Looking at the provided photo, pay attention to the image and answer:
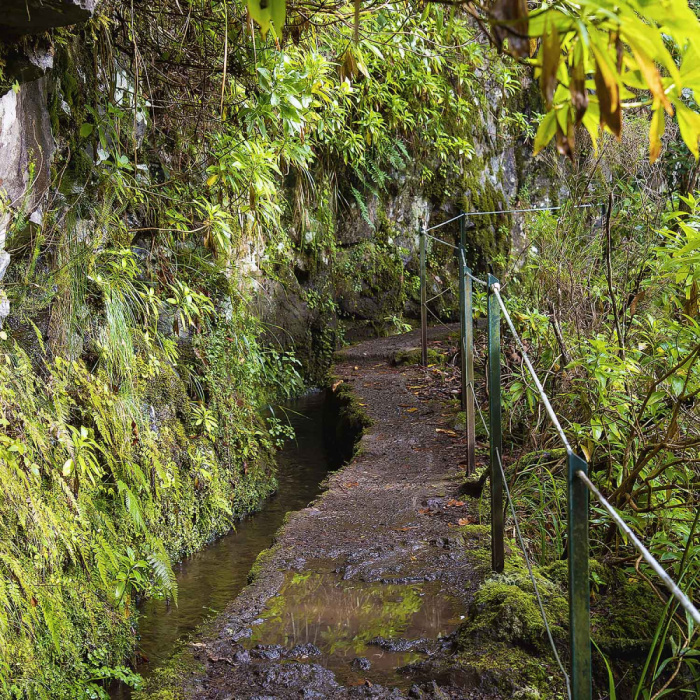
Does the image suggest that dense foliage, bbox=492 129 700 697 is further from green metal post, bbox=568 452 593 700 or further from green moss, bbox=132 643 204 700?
green moss, bbox=132 643 204 700

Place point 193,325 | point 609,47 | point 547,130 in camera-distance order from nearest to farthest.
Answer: point 609,47
point 547,130
point 193,325

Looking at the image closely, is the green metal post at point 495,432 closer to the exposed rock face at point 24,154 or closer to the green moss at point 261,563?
the green moss at point 261,563

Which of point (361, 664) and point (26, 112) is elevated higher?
point (26, 112)

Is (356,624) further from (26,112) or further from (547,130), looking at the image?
(26,112)

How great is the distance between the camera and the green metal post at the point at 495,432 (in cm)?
288

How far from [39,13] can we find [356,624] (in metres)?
2.87

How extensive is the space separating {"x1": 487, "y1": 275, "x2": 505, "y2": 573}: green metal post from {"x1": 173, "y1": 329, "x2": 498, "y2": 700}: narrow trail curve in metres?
0.25

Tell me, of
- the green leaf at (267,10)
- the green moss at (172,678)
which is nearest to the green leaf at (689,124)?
the green leaf at (267,10)

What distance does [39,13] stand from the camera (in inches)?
107

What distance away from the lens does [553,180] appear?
13000 mm

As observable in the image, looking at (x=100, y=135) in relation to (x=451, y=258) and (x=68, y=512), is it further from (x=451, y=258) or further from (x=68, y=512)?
(x=451, y=258)

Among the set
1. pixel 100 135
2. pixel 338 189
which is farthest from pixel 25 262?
pixel 338 189

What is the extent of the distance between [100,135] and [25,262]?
0.90 m

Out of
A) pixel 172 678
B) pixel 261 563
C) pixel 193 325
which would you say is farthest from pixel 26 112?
pixel 172 678
